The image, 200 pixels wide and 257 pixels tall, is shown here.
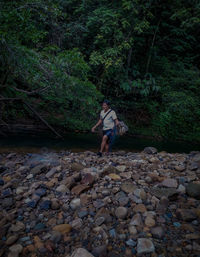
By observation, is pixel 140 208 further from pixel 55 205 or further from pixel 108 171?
pixel 55 205

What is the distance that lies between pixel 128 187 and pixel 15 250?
1577mm

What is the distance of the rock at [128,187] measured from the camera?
2.55 meters

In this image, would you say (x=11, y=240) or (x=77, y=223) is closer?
(x=11, y=240)

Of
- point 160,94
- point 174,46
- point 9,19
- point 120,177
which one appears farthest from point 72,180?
point 174,46

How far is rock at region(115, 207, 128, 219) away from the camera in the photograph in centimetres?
206

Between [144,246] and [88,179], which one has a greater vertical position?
[88,179]

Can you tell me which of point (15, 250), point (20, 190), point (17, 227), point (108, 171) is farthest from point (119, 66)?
point (15, 250)

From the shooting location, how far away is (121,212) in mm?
2094

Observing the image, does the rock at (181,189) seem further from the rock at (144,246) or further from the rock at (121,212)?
the rock at (144,246)

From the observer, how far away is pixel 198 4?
29.7ft

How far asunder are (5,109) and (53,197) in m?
5.44

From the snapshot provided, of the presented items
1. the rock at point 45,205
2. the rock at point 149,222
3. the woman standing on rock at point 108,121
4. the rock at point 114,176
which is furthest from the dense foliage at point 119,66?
the rock at point 149,222

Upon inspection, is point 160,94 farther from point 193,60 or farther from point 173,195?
point 173,195

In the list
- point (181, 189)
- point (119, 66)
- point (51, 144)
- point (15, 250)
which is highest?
point (119, 66)
